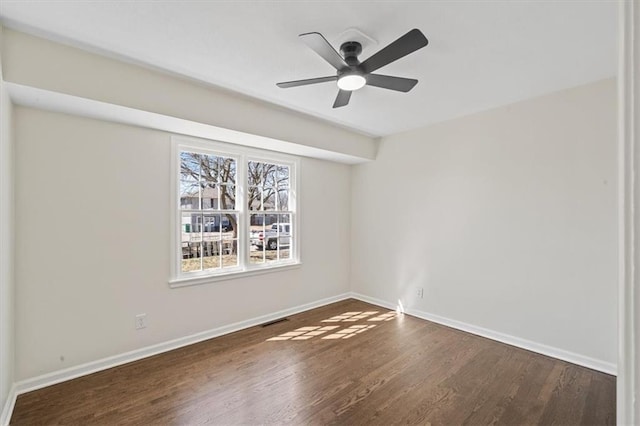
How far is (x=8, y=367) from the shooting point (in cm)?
224

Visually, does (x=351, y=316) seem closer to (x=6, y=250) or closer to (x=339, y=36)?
(x=339, y=36)

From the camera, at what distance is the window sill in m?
3.29

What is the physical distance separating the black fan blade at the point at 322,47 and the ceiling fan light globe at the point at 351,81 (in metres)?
0.09

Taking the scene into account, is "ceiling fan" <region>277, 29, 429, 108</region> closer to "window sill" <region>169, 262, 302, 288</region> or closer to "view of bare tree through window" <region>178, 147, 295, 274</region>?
"view of bare tree through window" <region>178, 147, 295, 274</region>

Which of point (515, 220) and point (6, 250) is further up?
point (515, 220)

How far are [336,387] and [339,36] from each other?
108 inches

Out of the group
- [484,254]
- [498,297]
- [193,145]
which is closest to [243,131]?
[193,145]

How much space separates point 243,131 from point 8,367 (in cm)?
271

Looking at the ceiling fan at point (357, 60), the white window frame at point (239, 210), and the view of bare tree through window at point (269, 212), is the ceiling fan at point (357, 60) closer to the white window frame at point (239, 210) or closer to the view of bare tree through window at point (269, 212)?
the white window frame at point (239, 210)

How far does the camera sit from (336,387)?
2520 mm

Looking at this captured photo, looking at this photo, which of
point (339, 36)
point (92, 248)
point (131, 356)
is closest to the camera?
point (339, 36)

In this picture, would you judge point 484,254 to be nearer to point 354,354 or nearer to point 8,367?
point 354,354

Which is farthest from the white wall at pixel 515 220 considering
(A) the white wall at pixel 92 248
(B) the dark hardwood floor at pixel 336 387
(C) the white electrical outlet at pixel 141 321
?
(C) the white electrical outlet at pixel 141 321

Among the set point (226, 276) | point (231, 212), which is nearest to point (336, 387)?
point (226, 276)
